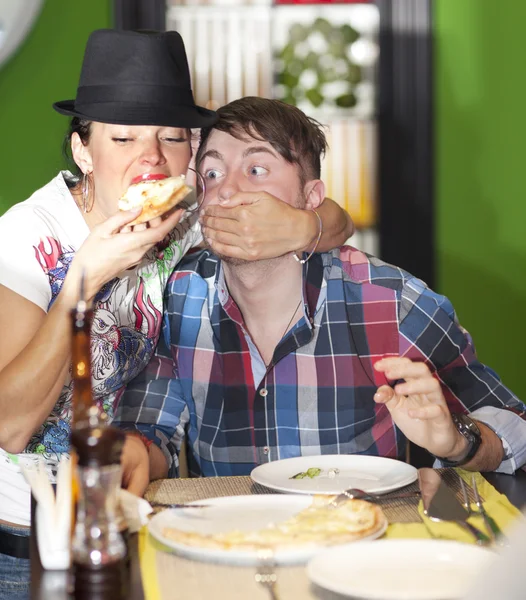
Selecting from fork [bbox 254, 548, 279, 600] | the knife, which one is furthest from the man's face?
fork [bbox 254, 548, 279, 600]

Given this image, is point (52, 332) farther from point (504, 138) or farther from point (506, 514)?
point (504, 138)

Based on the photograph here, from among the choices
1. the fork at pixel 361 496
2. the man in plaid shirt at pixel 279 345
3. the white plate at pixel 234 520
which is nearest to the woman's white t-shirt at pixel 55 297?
the man in plaid shirt at pixel 279 345

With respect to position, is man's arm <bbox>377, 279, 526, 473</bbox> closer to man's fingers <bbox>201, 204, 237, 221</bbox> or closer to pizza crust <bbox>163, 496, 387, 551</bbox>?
pizza crust <bbox>163, 496, 387, 551</bbox>

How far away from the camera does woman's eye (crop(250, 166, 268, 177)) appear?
217 cm

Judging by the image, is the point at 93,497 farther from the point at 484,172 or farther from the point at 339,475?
the point at 484,172

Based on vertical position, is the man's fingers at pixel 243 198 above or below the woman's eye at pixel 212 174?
below

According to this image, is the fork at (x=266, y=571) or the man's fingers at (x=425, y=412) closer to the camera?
the fork at (x=266, y=571)

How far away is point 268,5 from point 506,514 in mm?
2902

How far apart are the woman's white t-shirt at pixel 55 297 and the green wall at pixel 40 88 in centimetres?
164

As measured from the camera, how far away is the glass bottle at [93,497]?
1.08 m

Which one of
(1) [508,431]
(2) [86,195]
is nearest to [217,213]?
(2) [86,195]

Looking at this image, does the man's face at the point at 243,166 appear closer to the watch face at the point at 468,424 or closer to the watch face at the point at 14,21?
the watch face at the point at 468,424

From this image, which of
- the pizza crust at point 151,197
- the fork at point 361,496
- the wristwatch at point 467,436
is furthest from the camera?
the pizza crust at point 151,197

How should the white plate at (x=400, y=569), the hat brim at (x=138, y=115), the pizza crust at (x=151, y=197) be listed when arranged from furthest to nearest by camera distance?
the hat brim at (x=138, y=115) → the pizza crust at (x=151, y=197) → the white plate at (x=400, y=569)
